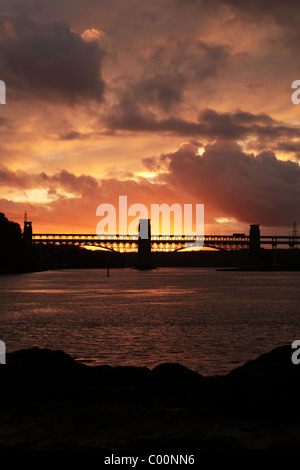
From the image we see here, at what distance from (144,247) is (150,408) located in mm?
183649

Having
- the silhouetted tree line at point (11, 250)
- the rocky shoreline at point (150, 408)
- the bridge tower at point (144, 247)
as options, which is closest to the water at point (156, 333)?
the rocky shoreline at point (150, 408)

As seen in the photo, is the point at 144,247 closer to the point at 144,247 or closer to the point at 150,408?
the point at 144,247

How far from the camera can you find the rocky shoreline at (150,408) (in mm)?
8117

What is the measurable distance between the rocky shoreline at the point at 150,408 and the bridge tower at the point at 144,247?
180476 millimetres

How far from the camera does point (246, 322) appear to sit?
32469 millimetres

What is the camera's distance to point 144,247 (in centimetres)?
19362

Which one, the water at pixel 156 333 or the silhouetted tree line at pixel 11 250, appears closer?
the water at pixel 156 333

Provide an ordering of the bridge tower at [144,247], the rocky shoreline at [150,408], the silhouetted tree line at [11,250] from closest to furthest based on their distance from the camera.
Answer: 1. the rocky shoreline at [150,408]
2. the silhouetted tree line at [11,250]
3. the bridge tower at [144,247]

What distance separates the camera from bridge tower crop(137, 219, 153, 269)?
193275mm

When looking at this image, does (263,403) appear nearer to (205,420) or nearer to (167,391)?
(205,420)

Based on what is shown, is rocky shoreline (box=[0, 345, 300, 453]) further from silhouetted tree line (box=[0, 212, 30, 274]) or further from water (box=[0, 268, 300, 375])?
silhouetted tree line (box=[0, 212, 30, 274])

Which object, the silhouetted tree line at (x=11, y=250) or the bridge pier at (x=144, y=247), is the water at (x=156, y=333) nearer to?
the silhouetted tree line at (x=11, y=250)

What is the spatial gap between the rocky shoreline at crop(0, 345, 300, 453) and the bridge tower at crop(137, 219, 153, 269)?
180m

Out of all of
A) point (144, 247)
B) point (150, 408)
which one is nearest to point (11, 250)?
point (144, 247)
